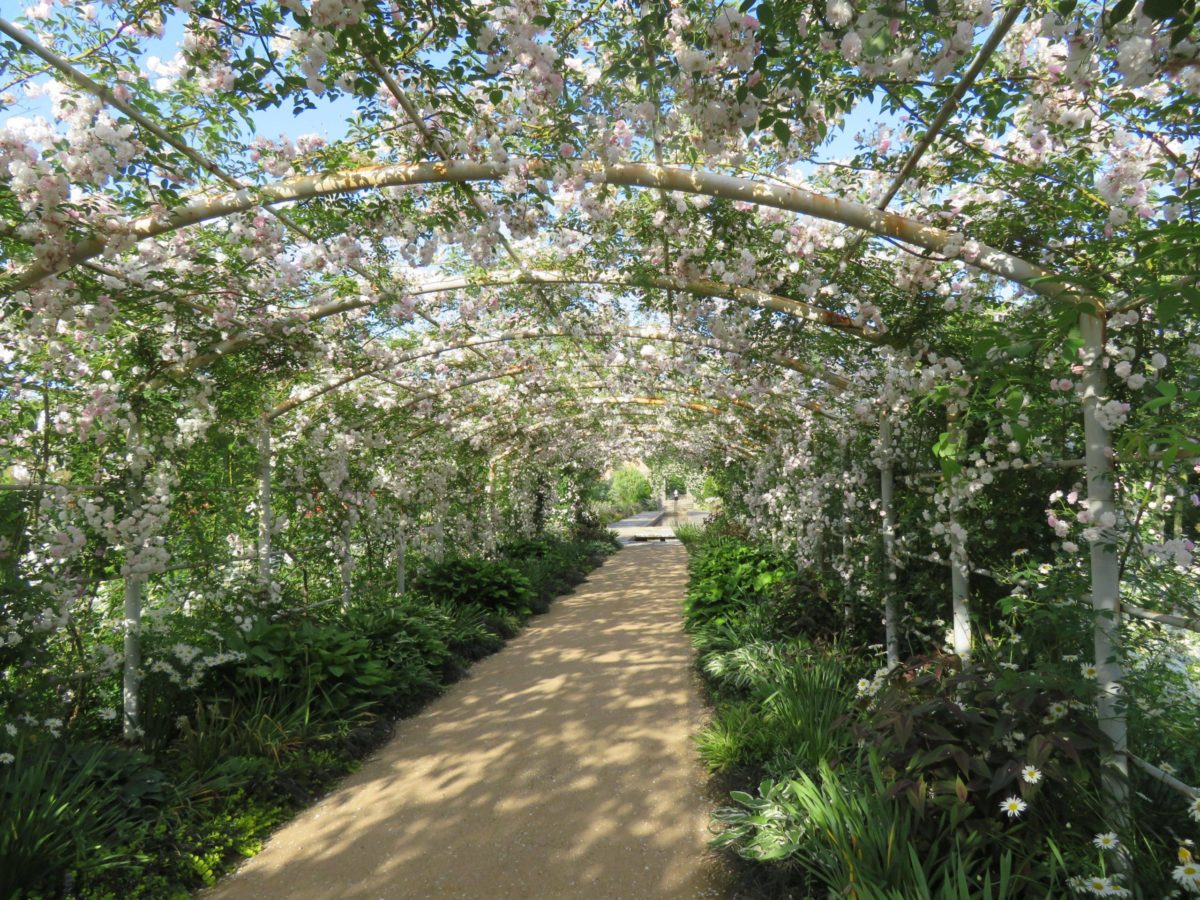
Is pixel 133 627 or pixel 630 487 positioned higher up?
pixel 630 487

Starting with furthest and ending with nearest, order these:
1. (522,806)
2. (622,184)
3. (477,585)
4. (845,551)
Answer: (477,585)
(845,551)
(522,806)
(622,184)

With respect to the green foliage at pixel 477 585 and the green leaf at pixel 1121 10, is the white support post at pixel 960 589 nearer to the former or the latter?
the green leaf at pixel 1121 10

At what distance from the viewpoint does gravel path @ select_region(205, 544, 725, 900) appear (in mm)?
2984

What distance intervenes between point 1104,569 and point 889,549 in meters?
1.99

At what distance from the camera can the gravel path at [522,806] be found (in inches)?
117

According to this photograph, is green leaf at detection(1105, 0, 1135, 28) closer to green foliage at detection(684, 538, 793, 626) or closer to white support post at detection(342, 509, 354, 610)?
green foliage at detection(684, 538, 793, 626)

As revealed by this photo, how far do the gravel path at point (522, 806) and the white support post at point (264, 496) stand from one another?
1723mm

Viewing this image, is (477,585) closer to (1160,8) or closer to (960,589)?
(960,589)

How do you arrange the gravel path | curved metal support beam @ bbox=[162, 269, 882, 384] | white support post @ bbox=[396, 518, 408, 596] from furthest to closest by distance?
white support post @ bbox=[396, 518, 408, 596] → curved metal support beam @ bbox=[162, 269, 882, 384] → the gravel path

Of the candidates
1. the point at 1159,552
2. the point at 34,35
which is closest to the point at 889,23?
the point at 1159,552

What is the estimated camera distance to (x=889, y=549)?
4359mm

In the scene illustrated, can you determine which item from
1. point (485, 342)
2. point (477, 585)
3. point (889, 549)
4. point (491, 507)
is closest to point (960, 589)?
point (889, 549)

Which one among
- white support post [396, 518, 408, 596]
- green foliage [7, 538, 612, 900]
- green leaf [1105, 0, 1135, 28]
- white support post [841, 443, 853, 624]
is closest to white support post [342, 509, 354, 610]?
green foliage [7, 538, 612, 900]

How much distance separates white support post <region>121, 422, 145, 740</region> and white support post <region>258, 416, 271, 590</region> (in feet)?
3.44
